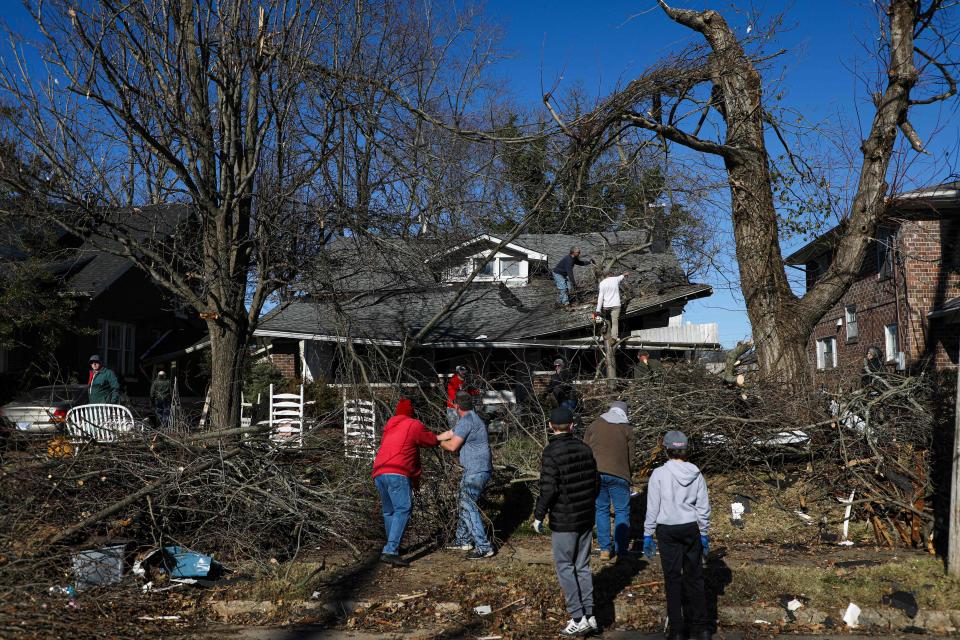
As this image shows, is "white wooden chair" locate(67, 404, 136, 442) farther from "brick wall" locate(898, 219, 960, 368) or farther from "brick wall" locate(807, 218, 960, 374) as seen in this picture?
"brick wall" locate(898, 219, 960, 368)

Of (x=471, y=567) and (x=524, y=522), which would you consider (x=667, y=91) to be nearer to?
(x=524, y=522)

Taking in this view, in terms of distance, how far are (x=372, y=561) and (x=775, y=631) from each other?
3613 mm

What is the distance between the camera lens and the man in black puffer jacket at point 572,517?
19.5 feet

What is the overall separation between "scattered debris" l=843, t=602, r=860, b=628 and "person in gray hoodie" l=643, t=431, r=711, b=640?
4.37 feet

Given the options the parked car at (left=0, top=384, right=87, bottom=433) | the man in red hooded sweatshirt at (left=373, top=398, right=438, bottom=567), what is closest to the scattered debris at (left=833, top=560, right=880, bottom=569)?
the man in red hooded sweatshirt at (left=373, top=398, right=438, bottom=567)

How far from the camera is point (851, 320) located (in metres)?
25.3

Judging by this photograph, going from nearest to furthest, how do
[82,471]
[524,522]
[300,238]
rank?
[82,471], [524,522], [300,238]

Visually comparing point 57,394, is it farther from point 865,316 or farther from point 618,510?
point 865,316

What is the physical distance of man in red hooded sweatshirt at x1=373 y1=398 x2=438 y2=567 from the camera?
7555 millimetres

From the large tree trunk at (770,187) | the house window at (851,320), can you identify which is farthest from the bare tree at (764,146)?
the house window at (851,320)

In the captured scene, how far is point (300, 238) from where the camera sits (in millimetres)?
13500

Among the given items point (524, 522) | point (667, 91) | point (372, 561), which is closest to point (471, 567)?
point (372, 561)

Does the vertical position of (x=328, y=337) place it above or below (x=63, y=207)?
below

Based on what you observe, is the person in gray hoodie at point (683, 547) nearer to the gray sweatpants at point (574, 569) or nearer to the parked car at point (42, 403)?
the gray sweatpants at point (574, 569)
